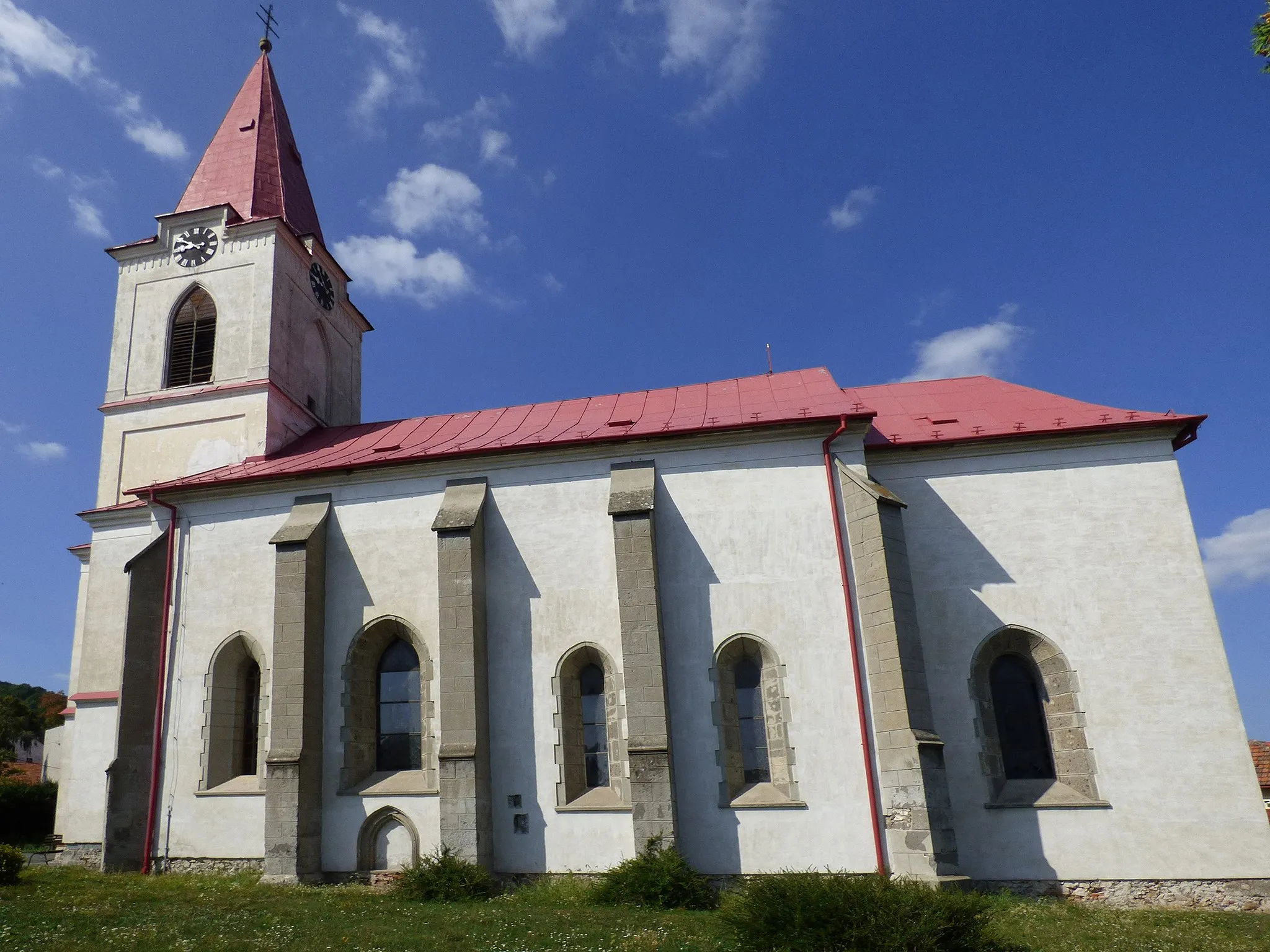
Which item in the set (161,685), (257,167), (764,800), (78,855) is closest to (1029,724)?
(764,800)

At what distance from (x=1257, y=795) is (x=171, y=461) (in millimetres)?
23021

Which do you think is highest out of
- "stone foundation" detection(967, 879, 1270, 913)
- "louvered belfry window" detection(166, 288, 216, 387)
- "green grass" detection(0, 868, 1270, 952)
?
"louvered belfry window" detection(166, 288, 216, 387)

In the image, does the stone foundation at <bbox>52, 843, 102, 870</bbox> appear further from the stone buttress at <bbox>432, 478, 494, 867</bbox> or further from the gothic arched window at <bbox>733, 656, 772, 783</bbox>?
the gothic arched window at <bbox>733, 656, 772, 783</bbox>

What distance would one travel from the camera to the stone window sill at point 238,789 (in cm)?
1642

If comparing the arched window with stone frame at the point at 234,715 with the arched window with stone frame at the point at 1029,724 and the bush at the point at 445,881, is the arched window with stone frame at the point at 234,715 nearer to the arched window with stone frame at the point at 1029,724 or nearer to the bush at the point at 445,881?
the bush at the point at 445,881

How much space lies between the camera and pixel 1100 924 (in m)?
12.0

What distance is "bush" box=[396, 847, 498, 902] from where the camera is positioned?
13.8 meters

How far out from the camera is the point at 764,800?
14.6 m

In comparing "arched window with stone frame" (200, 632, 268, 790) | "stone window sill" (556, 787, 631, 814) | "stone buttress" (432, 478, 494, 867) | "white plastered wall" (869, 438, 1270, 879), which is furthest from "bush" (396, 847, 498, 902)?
"white plastered wall" (869, 438, 1270, 879)

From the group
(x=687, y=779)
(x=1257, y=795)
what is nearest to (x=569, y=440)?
(x=687, y=779)

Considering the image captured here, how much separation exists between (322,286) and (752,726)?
17.4 m

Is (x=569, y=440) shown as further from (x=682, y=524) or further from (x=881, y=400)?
(x=881, y=400)

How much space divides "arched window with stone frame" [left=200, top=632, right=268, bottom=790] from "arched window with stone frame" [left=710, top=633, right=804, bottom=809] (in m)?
8.88

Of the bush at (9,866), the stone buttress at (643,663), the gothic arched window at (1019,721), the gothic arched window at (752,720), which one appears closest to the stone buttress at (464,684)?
the stone buttress at (643,663)
